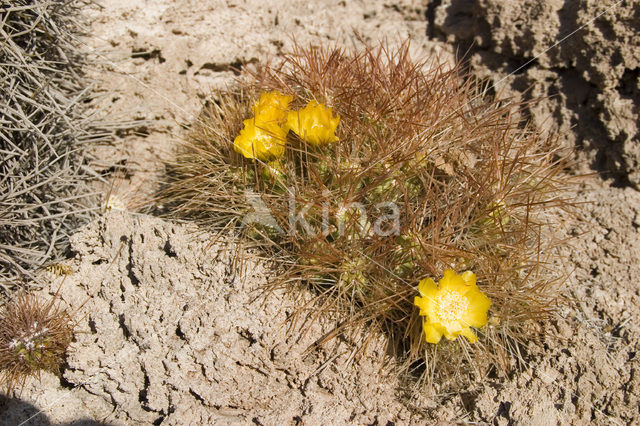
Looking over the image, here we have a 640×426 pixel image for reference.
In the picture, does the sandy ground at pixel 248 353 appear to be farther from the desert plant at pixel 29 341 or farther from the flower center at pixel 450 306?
the flower center at pixel 450 306

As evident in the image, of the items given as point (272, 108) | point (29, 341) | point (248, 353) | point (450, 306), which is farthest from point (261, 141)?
point (29, 341)

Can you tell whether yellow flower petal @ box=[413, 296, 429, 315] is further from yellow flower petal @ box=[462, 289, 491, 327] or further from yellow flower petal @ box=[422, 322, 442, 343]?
yellow flower petal @ box=[462, 289, 491, 327]

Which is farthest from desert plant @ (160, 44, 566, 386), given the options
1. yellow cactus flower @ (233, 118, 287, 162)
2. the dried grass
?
the dried grass

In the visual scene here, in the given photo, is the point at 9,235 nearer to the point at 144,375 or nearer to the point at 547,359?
the point at 144,375

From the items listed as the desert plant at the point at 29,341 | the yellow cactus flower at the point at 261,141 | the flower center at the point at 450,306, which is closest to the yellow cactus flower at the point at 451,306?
the flower center at the point at 450,306

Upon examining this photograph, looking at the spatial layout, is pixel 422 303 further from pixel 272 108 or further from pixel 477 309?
pixel 272 108
